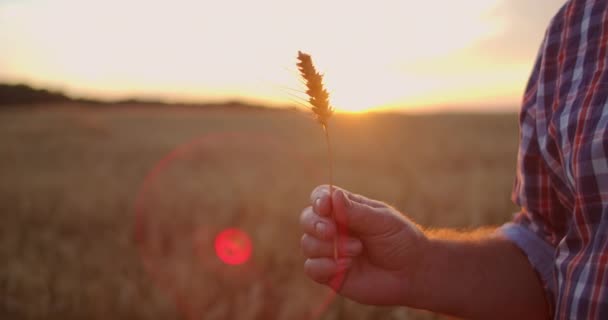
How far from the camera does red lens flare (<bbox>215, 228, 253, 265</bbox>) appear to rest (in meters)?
2.93

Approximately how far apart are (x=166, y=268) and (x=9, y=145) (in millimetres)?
4943

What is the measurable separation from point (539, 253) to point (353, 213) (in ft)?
1.90

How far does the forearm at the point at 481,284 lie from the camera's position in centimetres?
143

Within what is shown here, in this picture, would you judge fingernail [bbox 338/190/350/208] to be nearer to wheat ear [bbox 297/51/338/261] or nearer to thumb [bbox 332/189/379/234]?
thumb [bbox 332/189/379/234]

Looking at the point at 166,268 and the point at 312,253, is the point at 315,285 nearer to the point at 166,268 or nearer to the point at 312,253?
the point at 166,268

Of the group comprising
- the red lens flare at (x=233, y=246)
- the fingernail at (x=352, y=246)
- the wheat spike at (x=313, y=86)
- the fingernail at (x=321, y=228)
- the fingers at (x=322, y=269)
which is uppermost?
the wheat spike at (x=313, y=86)

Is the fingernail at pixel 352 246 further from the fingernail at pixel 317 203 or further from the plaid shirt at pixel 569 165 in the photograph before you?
the plaid shirt at pixel 569 165

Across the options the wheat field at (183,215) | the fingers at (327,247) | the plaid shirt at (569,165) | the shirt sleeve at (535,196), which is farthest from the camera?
the wheat field at (183,215)

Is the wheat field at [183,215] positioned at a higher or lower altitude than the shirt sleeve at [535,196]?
lower

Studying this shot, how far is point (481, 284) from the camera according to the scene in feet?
4.76

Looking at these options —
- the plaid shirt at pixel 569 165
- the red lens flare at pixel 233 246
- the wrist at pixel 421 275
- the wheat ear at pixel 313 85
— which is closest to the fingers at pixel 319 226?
the wheat ear at pixel 313 85

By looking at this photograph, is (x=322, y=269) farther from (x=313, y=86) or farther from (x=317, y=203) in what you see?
(x=313, y=86)

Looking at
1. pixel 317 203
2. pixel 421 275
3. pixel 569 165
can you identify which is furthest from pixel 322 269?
pixel 569 165

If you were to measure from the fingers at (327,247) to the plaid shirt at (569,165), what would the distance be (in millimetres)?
441
